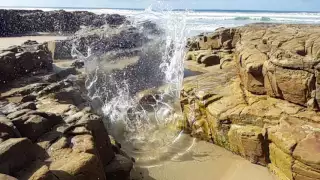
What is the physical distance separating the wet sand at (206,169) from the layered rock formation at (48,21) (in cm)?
1936

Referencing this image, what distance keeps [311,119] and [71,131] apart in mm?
3859

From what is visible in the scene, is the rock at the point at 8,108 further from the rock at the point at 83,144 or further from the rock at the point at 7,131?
the rock at the point at 83,144

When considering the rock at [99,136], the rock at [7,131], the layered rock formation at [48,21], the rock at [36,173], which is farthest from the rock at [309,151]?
the layered rock formation at [48,21]

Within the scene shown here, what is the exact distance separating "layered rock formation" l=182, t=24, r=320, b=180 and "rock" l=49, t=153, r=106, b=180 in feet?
9.50

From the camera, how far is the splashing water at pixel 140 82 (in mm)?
7043

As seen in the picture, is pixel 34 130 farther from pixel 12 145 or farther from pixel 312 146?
pixel 312 146

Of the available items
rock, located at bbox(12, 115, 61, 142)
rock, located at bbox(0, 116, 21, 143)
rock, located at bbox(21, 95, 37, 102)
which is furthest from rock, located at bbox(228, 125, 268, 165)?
rock, located at bbox(21, 95, 37, 102)

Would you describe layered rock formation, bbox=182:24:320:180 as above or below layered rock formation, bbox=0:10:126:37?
below

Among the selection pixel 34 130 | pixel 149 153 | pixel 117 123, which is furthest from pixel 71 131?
pixel 117 123

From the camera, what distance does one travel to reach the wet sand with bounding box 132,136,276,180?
212 inches

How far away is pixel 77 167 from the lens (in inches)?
143

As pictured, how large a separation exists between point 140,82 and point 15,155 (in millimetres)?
7522

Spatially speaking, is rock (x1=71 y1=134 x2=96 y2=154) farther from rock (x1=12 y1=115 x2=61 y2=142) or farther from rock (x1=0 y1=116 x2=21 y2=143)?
rock (x1=0 y1=116 x2=21 y2=143)

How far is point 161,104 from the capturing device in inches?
342
